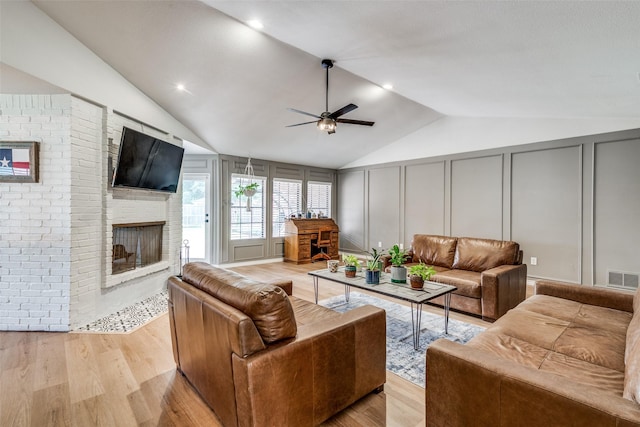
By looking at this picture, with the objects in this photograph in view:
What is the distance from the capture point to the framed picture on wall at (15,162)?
3004 millimetres

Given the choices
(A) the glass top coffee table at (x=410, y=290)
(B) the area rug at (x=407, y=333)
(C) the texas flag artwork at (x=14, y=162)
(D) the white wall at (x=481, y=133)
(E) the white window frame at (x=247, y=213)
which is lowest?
(B) the area rug at (x=407, y=333)

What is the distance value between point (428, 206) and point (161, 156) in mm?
5060

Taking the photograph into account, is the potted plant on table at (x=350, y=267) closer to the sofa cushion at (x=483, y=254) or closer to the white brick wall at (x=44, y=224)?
the sofa cushion at (x=483, y=254)

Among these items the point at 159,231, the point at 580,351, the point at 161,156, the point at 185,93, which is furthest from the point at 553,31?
the point at 159,231

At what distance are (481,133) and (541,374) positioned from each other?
17.1 feet

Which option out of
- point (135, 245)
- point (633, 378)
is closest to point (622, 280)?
point (633, 378)

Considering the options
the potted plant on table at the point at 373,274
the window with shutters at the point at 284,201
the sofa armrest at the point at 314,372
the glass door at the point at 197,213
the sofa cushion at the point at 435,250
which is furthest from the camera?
the window with shutters at the point at 284,201

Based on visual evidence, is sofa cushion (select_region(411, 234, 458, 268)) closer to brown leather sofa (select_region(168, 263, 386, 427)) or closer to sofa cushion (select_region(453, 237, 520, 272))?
sofa cushion (select_region(453, 237, 520, 272))

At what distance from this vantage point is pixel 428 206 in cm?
633

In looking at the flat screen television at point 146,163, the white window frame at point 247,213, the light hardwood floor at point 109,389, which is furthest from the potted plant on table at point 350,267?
the white window frame at point 247,213

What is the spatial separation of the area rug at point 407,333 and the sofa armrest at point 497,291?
26cm

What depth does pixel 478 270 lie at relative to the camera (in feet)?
13.3

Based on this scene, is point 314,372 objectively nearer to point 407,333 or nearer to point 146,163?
point 407,333

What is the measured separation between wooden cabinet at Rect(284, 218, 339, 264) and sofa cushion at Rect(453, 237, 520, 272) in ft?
11.5
